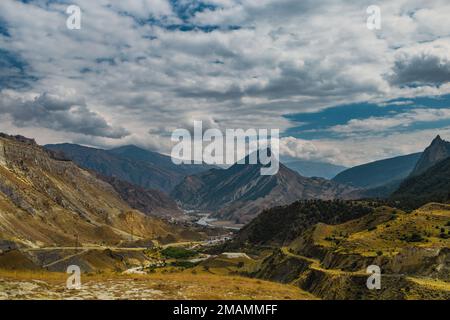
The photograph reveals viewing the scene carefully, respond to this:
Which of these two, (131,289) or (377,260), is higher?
(131,289)

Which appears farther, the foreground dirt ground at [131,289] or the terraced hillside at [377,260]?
the terraced hillside at [377,260]

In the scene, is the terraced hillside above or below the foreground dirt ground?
below

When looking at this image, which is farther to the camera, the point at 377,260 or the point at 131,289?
the point at 377,260

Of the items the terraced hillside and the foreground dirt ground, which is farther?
the terraced hillside

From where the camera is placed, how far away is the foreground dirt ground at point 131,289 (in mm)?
19922

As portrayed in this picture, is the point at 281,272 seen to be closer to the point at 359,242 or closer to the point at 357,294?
the point at 359,242

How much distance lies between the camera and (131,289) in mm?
22000

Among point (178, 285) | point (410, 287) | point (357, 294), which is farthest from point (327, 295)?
point (178, 285)

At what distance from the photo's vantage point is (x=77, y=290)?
21.4 m

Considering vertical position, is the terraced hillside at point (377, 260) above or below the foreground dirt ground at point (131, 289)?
below

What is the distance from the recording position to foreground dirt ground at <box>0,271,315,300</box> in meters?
19.9
